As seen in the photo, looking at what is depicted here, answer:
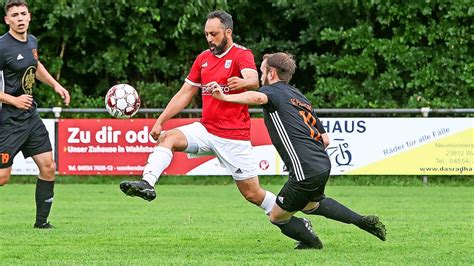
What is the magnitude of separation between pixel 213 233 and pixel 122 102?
1.54 m

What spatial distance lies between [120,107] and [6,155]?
1143 millimetres

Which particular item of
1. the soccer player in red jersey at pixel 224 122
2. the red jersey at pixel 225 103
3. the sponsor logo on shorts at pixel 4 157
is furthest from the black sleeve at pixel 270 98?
the sponsor logo on shorts at pixel 4 157

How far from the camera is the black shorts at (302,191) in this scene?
26.2ft

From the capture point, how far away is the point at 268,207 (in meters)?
8.88

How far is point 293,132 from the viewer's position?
8031 mm

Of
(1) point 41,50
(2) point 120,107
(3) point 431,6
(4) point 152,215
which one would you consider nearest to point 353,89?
(3) point 431,6

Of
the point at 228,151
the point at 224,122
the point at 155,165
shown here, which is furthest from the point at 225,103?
the point at 155,165

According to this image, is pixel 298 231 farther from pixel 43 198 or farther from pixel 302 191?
pixel 43 198

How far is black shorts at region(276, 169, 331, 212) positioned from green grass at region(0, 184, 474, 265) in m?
0.37

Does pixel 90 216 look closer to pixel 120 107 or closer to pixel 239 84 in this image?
pixel 120 107

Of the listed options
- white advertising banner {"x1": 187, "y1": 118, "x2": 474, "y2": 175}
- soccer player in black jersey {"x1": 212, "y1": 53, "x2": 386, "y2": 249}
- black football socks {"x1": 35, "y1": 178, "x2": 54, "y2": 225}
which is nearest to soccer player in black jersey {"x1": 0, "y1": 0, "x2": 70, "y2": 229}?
black football socks {"x1": 35, "y1": 178, "x2": 54, "y2": 225}

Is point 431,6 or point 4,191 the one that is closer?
point 4,191

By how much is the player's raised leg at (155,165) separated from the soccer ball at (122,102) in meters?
1.53

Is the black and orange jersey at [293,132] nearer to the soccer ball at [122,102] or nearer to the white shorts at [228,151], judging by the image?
the white shorts at [228,151]
